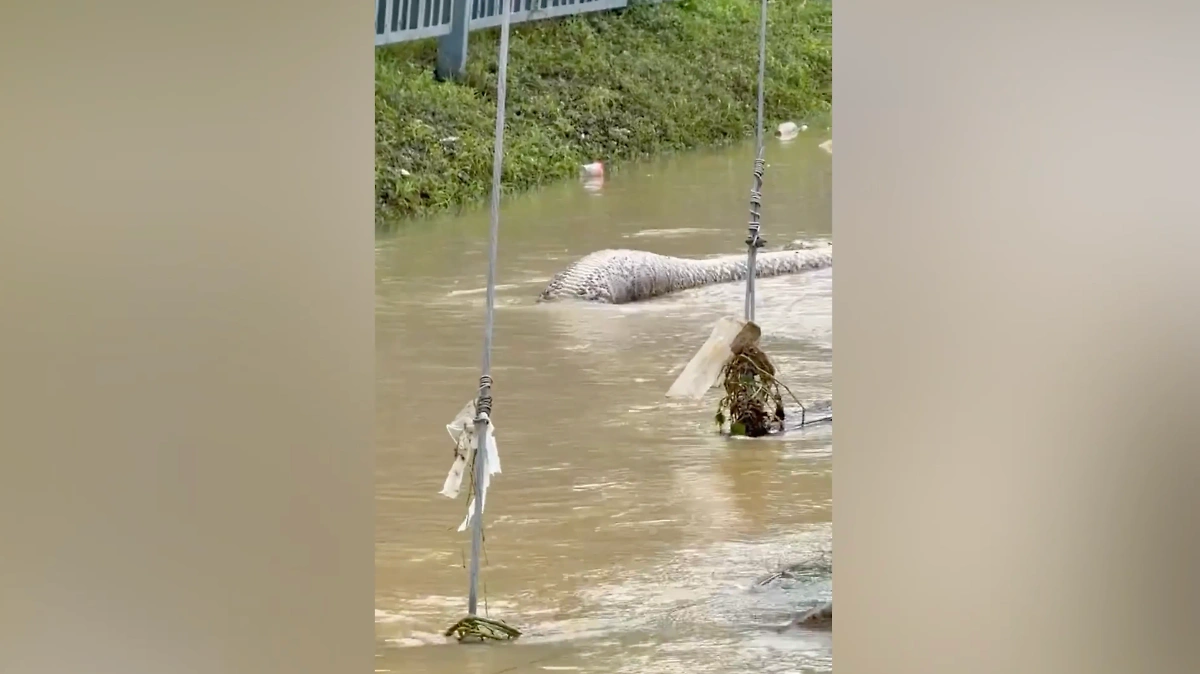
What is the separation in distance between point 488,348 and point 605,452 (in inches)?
10.6

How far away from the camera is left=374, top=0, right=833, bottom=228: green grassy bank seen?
1.89m

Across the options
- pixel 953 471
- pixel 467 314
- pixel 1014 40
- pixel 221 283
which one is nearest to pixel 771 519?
pixel 953 471

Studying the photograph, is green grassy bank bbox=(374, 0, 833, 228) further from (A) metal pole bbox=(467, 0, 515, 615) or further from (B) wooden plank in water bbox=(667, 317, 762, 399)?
(B) wooden plank in water bbox=(667, 317, 762, 399)

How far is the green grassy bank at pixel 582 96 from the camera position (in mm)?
1892

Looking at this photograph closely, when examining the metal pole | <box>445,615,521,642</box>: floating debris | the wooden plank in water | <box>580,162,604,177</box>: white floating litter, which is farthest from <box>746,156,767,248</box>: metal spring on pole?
<box>445,615,521,642</box>: floating debris

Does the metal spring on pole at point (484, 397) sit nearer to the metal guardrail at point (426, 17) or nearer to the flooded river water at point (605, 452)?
the flooded river water at point (605, 452)

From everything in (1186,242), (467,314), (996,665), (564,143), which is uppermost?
(564,143)

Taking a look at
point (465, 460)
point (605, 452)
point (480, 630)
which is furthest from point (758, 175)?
point (480, 630)

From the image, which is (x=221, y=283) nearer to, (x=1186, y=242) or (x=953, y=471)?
(x=953, y=471)

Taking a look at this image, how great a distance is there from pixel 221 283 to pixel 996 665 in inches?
56.7

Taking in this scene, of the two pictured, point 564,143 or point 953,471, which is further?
point 564,143

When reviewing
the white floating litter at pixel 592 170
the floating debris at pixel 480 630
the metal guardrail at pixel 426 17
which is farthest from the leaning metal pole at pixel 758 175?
the floating debris at pixel 480 630

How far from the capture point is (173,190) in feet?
6.12

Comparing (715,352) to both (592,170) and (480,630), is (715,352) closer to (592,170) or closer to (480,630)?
(592,170)
